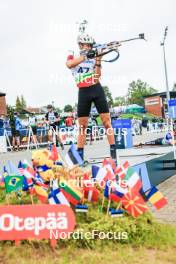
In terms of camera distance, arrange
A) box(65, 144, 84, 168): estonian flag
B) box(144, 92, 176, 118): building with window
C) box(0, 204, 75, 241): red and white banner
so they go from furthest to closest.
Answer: box(144, 92, 176, 118): building with window
box(65, 144, 84, 168): estonian flag
box(0, 204, 75, 241): red and white banner

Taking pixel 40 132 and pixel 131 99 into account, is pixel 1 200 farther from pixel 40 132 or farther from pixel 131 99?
pixel 131 99

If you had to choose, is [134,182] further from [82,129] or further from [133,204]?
[82,129]

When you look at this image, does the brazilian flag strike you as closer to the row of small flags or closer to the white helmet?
the row of small flags

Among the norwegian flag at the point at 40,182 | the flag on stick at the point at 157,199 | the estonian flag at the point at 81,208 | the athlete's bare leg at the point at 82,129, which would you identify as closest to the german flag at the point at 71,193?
the estonian flag at the point at 81,208

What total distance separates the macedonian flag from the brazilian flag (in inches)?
41.7

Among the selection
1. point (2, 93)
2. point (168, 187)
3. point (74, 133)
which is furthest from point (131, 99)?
point (168, 187)

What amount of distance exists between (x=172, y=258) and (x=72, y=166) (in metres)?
1.56

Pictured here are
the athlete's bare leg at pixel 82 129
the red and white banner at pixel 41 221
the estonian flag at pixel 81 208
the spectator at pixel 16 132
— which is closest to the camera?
the red and white banner at pixel 41 221

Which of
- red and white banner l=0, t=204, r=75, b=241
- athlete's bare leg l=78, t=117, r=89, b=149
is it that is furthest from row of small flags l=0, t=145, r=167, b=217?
athlete's bare leg l=78, t=117, r=89, b=149

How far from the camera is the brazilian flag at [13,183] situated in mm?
4094

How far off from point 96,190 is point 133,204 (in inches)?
17.0

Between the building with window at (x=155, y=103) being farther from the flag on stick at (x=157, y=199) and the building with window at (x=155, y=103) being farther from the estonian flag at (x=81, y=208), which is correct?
the estonian flag at (x=81, y=208)

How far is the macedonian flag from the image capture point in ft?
12.8

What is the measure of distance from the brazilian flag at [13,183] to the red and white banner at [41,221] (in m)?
0.63
